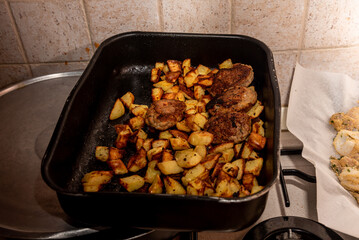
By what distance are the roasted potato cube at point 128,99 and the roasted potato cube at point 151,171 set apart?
275 millimetres

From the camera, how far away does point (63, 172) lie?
817 millimetres

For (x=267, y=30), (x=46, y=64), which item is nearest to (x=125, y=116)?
(x=46, y=64)

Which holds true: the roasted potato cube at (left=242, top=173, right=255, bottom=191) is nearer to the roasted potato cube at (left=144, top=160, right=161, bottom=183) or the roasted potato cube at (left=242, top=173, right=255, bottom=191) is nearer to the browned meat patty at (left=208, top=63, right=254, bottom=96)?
the roasted potato cube at (left=144, top=160, right=161, bottom=183)

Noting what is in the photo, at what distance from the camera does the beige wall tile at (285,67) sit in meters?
1.34

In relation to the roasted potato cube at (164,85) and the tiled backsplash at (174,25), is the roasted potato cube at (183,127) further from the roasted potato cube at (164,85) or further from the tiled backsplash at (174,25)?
the tiled backsplash at (174,25)

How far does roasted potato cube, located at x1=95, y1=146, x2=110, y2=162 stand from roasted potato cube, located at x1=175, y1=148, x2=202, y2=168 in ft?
0.65

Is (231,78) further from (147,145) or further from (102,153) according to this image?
(102,153)

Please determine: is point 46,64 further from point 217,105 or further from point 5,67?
point 217,105

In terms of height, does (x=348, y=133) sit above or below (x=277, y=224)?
above

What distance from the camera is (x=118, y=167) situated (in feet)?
2.86

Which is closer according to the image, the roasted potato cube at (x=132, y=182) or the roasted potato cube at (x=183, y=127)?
the roasted potato cube at (x=132, y=182)

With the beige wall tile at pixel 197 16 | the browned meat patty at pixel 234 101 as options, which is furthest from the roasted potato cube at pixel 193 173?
the beige wall tile at pixel 197 16

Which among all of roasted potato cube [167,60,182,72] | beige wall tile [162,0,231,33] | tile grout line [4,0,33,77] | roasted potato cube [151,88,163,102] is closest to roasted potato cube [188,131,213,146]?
roasted potato cube [151,88,163,102]

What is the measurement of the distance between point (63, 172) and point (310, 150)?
2.75 feet
